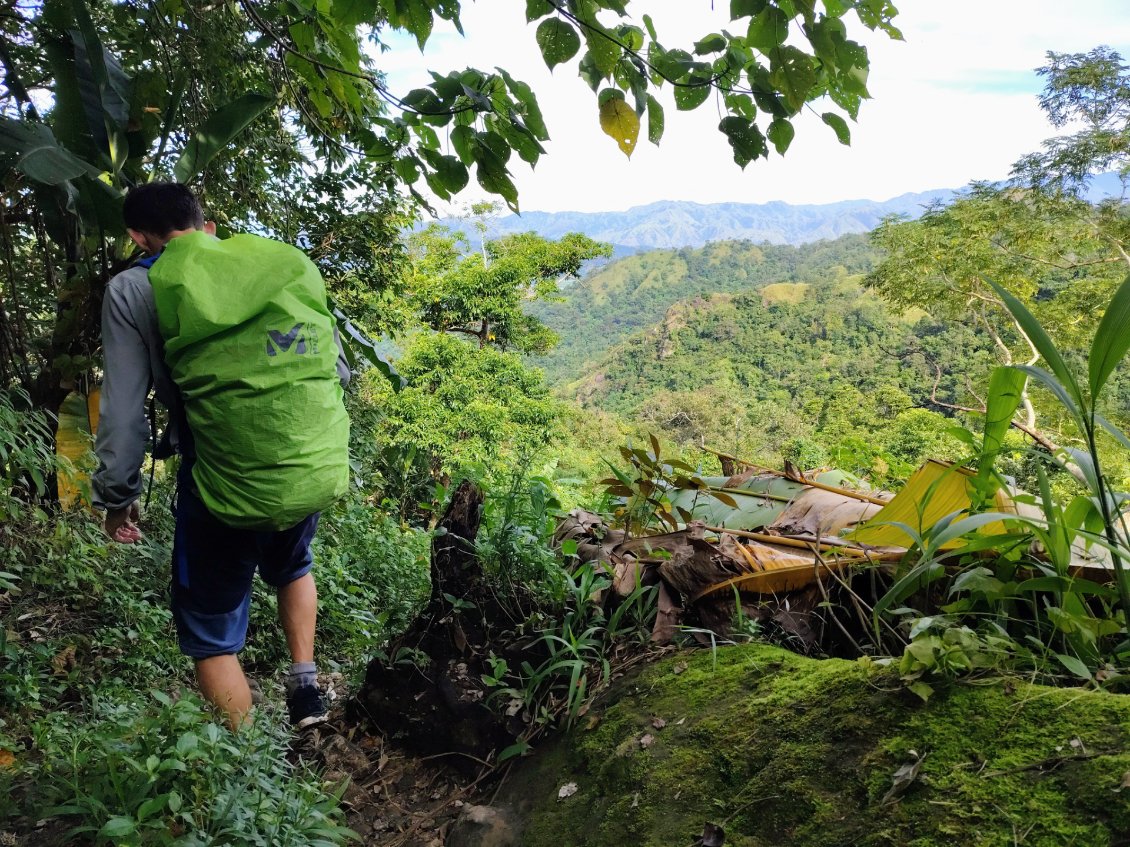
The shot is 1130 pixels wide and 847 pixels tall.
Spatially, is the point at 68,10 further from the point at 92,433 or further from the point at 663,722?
the point at 663,722

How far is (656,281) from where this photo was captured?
96.6m

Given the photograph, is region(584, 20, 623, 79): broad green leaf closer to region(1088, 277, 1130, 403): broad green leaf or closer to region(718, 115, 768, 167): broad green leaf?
region(718, 115, 768, 167): broad green leaf

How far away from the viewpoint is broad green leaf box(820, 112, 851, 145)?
5.37ft

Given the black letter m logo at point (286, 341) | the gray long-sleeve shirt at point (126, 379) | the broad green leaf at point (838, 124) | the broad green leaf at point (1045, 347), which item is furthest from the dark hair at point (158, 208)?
the broad green leaf at point (1045, 347)

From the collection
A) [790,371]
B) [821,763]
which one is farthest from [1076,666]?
[790,371]

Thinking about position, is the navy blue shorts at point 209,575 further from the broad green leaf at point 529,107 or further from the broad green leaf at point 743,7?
the broad green leaf at point 743,7

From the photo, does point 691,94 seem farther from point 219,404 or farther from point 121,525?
point 121,525

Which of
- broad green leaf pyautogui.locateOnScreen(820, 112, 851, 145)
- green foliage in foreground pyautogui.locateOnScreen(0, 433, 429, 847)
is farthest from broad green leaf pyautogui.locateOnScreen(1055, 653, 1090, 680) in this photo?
green foliage in foreground pyautogui.locateOnScreen(0, 433, 429, 847)

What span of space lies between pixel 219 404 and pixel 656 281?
97.6 m

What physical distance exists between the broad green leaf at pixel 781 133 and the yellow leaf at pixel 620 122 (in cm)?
32

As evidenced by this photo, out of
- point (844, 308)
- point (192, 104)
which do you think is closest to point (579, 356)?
point (844, 308)

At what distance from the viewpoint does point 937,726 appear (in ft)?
3.67

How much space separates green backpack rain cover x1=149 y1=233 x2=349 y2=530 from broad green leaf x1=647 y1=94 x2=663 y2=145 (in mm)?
921

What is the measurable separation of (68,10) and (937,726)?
3.16m
